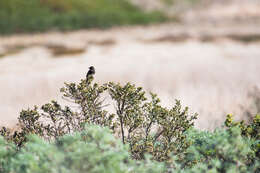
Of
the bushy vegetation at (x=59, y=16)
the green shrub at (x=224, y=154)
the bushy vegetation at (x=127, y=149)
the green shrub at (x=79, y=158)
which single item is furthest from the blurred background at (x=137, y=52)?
the green shrub at (x=79, y=158)

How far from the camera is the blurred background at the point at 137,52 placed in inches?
1077

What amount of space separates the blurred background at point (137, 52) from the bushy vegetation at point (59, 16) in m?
0.19

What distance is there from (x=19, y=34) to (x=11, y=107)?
4007 cm

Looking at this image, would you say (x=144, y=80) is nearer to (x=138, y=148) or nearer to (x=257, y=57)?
(x=257, y=57)

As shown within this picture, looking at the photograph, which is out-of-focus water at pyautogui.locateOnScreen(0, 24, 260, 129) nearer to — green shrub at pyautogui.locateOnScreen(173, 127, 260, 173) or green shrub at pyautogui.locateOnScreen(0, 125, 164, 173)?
green shrub at pyautogui.locateOnScreen(173, 127, 260, 173)

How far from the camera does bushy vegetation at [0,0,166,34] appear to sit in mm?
66312

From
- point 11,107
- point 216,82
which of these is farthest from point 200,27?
point 11,107

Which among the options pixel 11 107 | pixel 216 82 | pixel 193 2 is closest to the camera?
pixel 11 107

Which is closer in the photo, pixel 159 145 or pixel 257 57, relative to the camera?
pixel 159 145

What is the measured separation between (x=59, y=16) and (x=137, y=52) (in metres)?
31.6

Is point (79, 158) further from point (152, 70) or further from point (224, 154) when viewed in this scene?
point (152, 70)

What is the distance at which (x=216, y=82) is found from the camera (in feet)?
105

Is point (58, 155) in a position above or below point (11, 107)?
below

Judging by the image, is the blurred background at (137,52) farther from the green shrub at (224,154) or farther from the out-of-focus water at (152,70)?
the green shrub at (224,154)
